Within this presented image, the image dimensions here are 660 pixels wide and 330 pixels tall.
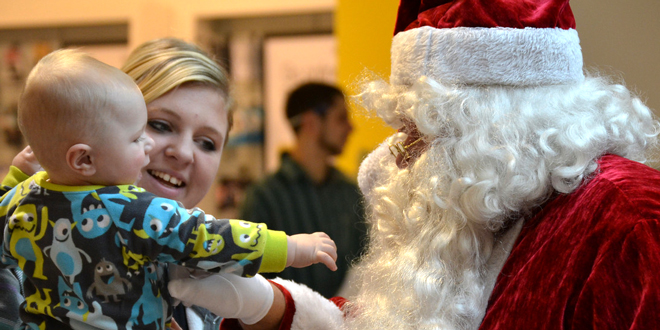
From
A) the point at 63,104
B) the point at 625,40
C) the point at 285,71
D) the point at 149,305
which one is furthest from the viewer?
the point at 285,71

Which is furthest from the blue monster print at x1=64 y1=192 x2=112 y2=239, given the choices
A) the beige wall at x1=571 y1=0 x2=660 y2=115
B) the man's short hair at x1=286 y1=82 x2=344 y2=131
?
the man's short hair at x1=286 y1=82 x2=344 y2=131

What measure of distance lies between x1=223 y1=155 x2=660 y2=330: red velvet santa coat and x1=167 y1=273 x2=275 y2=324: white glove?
50 cm

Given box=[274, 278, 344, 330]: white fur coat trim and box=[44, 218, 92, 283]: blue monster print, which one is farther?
box=[274, 278, 344, 330]: white fur coat trim

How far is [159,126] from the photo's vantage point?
4.83 feet

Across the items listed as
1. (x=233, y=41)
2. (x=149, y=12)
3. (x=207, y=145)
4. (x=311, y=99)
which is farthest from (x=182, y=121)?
(x=149, y=12)

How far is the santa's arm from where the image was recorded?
1.49m

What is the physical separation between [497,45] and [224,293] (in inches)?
31.7

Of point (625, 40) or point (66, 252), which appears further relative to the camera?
point (625, 40)

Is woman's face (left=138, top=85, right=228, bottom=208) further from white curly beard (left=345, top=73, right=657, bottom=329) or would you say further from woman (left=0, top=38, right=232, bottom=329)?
white curly beard (left=345, top=73, right=657, bottom=329)

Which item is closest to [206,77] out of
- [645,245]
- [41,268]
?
[41,268]

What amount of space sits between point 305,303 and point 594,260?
74 cm

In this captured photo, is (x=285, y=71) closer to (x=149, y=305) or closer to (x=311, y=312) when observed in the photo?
(x=311, y=312)

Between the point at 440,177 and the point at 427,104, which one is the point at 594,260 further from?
the point at 427,104

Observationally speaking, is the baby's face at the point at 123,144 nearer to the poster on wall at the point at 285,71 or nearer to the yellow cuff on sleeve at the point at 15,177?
the yellow cuff on sleeve at the point at 15,177
